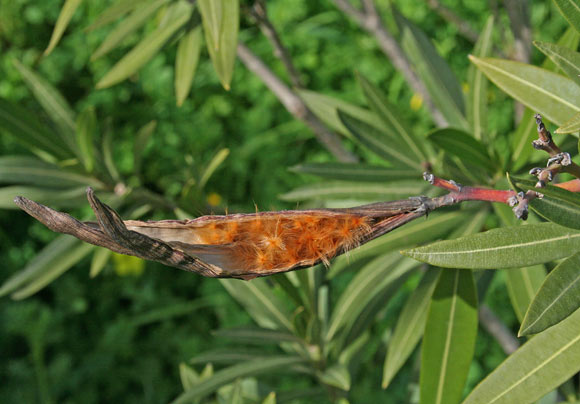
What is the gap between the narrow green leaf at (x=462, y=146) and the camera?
1.08 metres

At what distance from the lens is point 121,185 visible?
159 cm

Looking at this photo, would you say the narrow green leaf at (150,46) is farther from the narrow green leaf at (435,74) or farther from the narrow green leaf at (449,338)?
the narrow green leaf at (449,338)

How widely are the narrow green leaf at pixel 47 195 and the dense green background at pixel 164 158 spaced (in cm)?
112

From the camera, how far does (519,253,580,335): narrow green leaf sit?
0.73 meters

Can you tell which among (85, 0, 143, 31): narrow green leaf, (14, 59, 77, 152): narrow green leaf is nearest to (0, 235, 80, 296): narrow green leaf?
(14, 59, 77, 152): narrow green leaf

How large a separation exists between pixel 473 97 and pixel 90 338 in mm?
2107

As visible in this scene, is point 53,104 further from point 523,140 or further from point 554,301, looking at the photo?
point 554,301

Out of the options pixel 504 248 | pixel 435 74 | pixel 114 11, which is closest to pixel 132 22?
pixel 114 11

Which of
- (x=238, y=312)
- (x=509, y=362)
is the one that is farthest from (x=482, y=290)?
(x=238, y=312)

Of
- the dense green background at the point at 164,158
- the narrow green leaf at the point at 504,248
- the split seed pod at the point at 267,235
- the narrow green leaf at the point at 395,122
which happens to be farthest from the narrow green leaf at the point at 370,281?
the dense green background at the point at 164,158

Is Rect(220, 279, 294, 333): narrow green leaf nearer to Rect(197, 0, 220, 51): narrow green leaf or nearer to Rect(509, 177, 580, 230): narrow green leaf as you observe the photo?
Rect(197, 0, 220, 51): narrow green leaf

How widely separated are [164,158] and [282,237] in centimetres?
249

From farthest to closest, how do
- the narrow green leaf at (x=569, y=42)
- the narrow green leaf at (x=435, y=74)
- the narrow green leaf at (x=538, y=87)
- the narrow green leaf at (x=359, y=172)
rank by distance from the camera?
the narrow green leaf at (x=435, y=74) < the narrow green leaf at (x=359, y=172) < the narrow green leaf at (x=569, y=42) < the narrow green leaf at (x=538, y=87)

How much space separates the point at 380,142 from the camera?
1362 millimetres
